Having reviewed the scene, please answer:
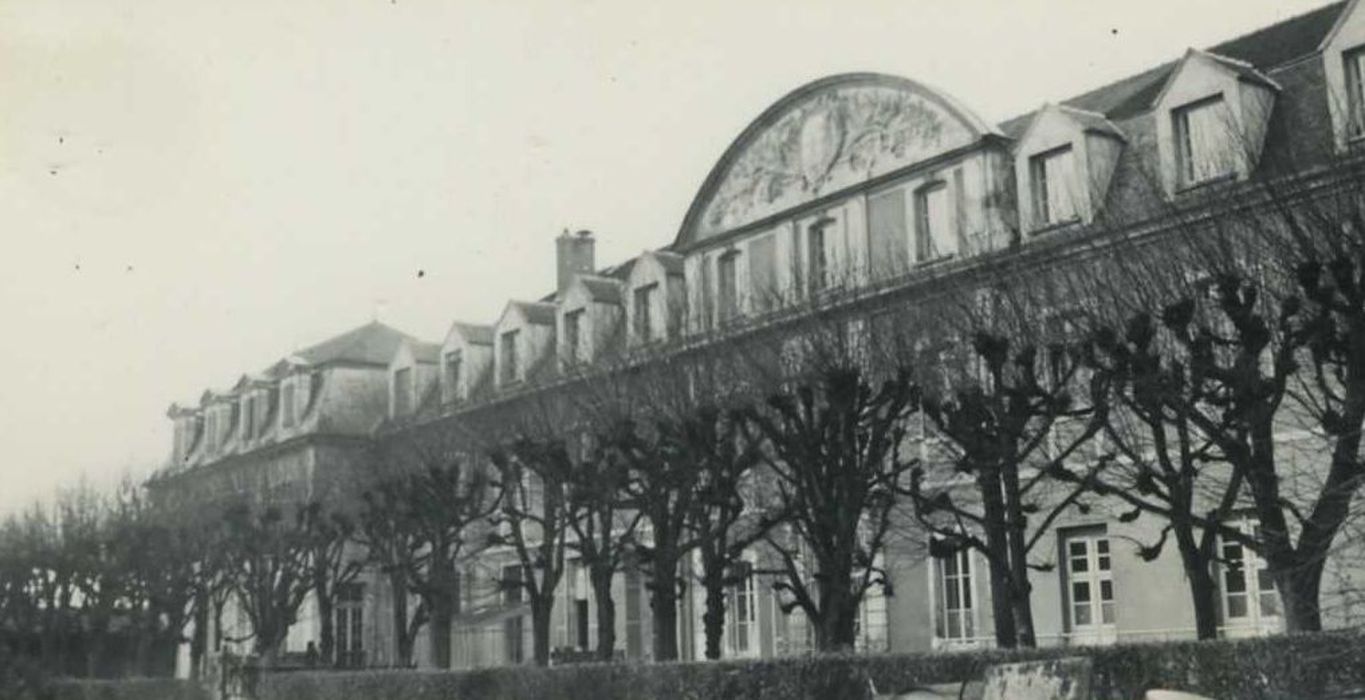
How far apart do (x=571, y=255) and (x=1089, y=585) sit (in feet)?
83.0

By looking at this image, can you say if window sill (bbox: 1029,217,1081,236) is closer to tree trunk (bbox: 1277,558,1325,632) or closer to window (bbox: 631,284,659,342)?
tree trunk (bbox: 1277,558,1325,632)

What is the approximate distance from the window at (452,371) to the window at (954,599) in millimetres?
20055

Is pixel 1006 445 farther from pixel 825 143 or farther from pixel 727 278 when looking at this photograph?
pixel 727 278

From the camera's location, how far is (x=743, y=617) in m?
34.3

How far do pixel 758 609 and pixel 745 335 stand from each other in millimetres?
8937

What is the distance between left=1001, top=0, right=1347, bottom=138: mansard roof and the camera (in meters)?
25.6

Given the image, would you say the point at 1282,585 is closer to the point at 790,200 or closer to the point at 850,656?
the point at 850,656

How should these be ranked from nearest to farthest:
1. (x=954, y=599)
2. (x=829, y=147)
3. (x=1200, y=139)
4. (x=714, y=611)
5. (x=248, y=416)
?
(x=714, y=611) < (x=1200, y=139) < (x=954, y=599) < (x=829, y=147) < (x=248, y=416)

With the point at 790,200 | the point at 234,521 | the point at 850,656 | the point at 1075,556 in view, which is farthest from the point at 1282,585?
the point at 234,521

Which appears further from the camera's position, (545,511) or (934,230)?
(545,511)

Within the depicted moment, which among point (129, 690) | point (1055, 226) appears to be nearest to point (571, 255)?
point (129, 690)

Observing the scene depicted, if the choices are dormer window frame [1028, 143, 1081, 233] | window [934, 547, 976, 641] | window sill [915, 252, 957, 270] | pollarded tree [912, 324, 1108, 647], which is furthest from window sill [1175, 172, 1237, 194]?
window [934, 547, 976, 641]

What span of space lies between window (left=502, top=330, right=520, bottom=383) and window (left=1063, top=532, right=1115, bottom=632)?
62.7ft

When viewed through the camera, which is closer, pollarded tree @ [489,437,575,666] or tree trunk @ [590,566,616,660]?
tree trunk @ [590,566,616,660]
